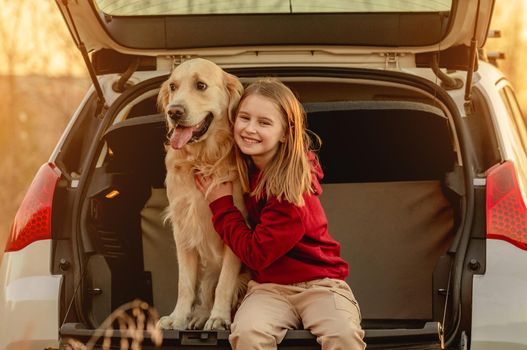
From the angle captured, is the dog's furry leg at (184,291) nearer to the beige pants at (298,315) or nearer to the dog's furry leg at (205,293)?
the dog's furry leg at (205,293)

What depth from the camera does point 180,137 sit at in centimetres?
379

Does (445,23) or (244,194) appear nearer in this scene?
(244,194)

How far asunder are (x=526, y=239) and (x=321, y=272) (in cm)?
75

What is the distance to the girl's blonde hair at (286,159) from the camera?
361 cm

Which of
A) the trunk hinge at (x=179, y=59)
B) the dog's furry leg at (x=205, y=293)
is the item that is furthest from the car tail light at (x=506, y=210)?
the trunk hinge at (x=179, y=59)

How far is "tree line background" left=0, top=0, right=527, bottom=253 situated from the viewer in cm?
1141

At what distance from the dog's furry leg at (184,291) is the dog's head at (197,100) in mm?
467

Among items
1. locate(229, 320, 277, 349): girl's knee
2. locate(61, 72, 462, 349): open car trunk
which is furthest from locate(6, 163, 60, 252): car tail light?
locate(229, 320, 277, 349): girl's knee

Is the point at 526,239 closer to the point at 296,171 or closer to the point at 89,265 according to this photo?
the point at 296,171

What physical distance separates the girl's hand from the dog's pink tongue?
17 centimetres

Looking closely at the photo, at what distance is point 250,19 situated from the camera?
450cm

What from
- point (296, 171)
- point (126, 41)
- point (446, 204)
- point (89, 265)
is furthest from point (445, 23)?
point (89, 265)

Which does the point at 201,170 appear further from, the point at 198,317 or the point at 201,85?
the point at 198,317

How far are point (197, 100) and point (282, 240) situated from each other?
0.65m
